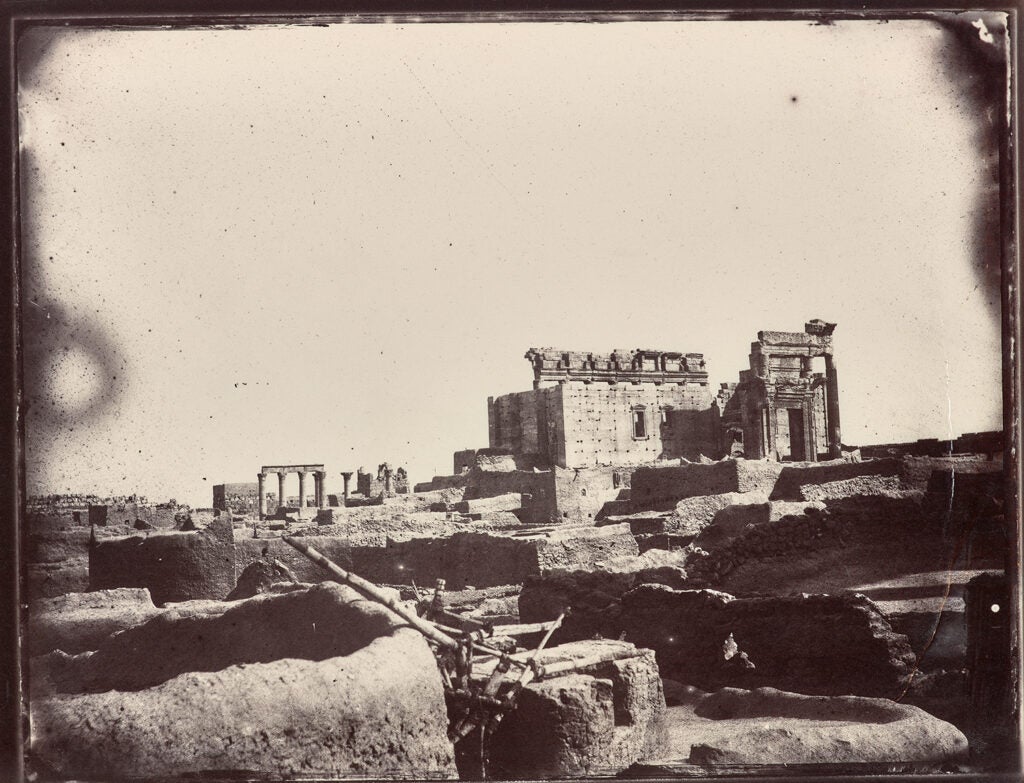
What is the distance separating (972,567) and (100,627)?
300 inches

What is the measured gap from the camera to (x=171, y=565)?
8461mm

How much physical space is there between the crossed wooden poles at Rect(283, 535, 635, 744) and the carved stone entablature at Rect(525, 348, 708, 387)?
10.1m

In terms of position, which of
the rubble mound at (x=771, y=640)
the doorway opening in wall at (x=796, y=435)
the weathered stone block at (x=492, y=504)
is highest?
the doorway opening in wall at (x=796, y=435)

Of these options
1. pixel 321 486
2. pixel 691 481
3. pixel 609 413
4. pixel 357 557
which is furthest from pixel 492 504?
pixel 609 413

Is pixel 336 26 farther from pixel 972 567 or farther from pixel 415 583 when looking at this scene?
pixel 972 567

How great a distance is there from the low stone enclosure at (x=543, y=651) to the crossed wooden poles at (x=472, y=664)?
3cm

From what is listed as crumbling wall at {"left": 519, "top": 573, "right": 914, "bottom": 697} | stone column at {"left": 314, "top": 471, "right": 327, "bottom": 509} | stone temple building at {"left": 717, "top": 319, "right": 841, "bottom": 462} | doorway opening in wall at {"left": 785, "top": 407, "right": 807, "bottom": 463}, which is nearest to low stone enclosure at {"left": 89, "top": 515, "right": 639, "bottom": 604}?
crumbling wall at {"left": 519, "top": 573, "right": 914, "bottom": 697}

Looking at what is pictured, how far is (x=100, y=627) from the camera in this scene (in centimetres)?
709

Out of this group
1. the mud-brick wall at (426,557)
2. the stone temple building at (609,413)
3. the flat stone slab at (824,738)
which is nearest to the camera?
the flat stone slab at (824,738)

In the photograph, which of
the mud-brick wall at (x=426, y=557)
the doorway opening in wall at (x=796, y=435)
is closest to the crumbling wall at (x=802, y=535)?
the mud-brick wall at (x=426, y=557)

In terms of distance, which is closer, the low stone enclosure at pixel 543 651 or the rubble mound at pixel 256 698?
the rubble mound at pixel 256 698

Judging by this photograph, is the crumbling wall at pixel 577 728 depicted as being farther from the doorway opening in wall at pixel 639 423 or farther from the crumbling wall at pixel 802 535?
the doorway opening in wall at pixel 639 423

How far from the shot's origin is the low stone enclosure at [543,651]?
18.2 feet

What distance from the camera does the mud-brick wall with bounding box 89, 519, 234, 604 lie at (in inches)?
331
